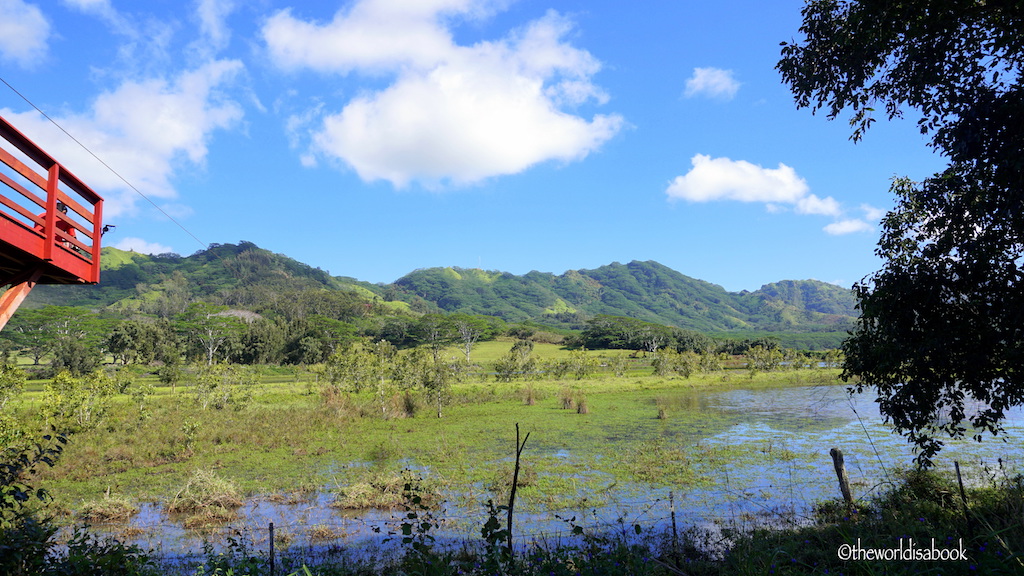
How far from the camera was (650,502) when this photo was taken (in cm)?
1327

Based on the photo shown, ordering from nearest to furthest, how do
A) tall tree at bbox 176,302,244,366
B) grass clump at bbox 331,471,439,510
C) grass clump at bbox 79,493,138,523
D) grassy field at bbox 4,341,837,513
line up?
1. grass clump at bbox 79,493,138,523
2. grass clump at bbox 331,471,439,510
3. grassy field at bbox 4,341,837,513
4. tall tree at bbox 176,302,244,366

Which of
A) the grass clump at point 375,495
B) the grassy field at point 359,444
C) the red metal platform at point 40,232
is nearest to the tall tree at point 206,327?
the grassy field at point 359,444

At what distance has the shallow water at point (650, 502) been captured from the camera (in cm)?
1141

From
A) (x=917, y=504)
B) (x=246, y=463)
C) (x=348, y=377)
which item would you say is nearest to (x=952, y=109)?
(x=917, y=504)

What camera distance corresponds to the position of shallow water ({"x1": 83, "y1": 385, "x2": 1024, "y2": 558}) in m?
11.4

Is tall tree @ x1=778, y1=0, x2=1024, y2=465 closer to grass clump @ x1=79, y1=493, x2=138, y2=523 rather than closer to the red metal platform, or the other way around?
the red metal platform

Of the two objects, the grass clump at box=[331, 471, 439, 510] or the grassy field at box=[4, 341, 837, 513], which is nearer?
the grass clump at box=[331, 471, 439, 510]

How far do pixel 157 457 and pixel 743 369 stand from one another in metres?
64.9

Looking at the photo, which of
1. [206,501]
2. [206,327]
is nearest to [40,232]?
[206,501]

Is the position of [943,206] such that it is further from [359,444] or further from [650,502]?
[359,444]

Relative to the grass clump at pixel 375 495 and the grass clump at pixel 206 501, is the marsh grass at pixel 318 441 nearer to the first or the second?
the grass clump at pixel 206 501

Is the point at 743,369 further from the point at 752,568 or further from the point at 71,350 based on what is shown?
the point at 71,350

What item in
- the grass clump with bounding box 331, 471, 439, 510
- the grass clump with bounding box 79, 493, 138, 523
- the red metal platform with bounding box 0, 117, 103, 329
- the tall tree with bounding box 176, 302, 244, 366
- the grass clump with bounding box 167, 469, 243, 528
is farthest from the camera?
the tall tree with bounding box 176, 302, 244, 366

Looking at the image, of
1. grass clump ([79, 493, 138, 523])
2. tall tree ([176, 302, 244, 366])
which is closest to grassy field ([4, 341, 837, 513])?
grass clump ([79, 493, 138, 523])
